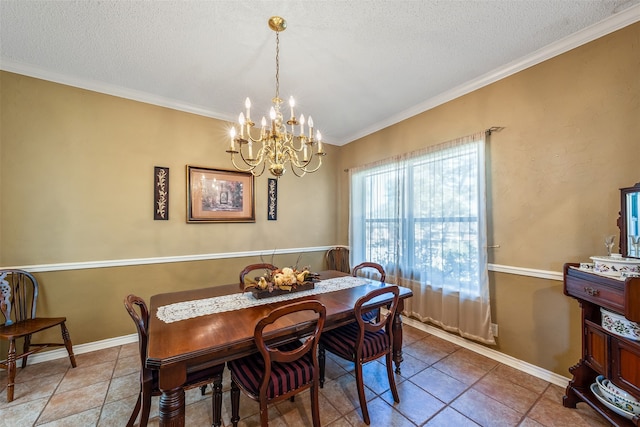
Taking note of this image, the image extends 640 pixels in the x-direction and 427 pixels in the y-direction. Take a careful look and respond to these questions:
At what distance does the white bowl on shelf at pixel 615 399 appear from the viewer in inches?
58.2

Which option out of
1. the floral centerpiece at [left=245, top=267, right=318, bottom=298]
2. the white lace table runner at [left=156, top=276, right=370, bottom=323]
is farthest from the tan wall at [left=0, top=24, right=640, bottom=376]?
the floral centerpiece at [left=245, top=267, right=318, bottom=298]

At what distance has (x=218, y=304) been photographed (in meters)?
1.87

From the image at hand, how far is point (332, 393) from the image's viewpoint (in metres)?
1.98

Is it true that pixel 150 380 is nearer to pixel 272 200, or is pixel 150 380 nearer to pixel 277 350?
pixel 277 350

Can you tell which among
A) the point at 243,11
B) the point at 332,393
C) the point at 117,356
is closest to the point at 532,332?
the point at 332,393

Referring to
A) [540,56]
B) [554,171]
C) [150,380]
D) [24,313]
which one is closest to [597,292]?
[554,171]

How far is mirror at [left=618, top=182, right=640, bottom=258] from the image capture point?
1570 millimetres

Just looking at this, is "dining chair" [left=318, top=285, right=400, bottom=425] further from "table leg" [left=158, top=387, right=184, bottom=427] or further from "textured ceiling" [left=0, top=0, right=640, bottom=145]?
"textured ceiling" [left=0, top=0, right=640, bottom=145]

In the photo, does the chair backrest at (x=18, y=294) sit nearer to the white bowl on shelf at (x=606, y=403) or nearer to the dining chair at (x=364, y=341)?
the dining chair at (x=364, y=341)

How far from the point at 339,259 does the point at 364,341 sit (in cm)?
237

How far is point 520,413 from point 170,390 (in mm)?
2292

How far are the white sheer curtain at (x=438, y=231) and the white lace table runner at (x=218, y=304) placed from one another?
1.19 m

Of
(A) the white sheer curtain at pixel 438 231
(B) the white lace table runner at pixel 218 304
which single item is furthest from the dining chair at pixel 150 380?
(A) the white sheer curtain at pixel 438 231

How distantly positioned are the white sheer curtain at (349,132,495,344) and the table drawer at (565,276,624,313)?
2.39ft
